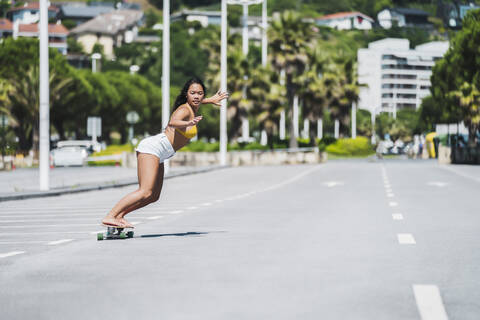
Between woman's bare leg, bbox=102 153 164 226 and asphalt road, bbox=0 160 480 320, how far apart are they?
0.33 m

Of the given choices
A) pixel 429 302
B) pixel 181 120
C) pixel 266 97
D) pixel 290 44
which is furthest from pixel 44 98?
pixel 266 97

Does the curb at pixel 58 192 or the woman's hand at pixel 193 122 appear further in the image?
the curb at pixel 58 192

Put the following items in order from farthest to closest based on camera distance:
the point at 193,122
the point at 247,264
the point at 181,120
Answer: the point at 181,120
the point at 193,122
the point at 247,264

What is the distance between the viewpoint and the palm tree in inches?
2884

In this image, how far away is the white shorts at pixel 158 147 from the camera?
39.7ft

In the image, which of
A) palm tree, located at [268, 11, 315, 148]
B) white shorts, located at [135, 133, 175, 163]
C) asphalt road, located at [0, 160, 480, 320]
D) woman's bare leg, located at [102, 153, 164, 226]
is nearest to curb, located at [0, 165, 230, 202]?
asphalt road, located at [0, 160, 480, 320]

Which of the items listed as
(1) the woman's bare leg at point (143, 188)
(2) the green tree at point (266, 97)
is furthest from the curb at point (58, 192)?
(2) the green tree at point (266, 97)

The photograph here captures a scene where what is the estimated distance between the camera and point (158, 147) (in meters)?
12.1

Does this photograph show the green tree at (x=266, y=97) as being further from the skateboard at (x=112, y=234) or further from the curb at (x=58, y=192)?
the skateboard at (x=112, y=234)

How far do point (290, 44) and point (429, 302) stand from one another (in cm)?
6670

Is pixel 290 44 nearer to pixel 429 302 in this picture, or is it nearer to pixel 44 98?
A: pixel 44 98

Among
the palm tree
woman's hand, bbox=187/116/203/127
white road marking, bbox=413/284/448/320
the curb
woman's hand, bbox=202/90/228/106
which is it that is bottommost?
the curb

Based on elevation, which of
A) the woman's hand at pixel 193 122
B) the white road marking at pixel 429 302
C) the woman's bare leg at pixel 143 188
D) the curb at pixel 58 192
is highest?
the woman's hand at pixel 193 122

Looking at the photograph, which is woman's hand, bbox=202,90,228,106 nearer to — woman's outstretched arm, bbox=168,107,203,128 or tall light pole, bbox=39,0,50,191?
woman's outstretched arm, bbox=168,107,203,128
